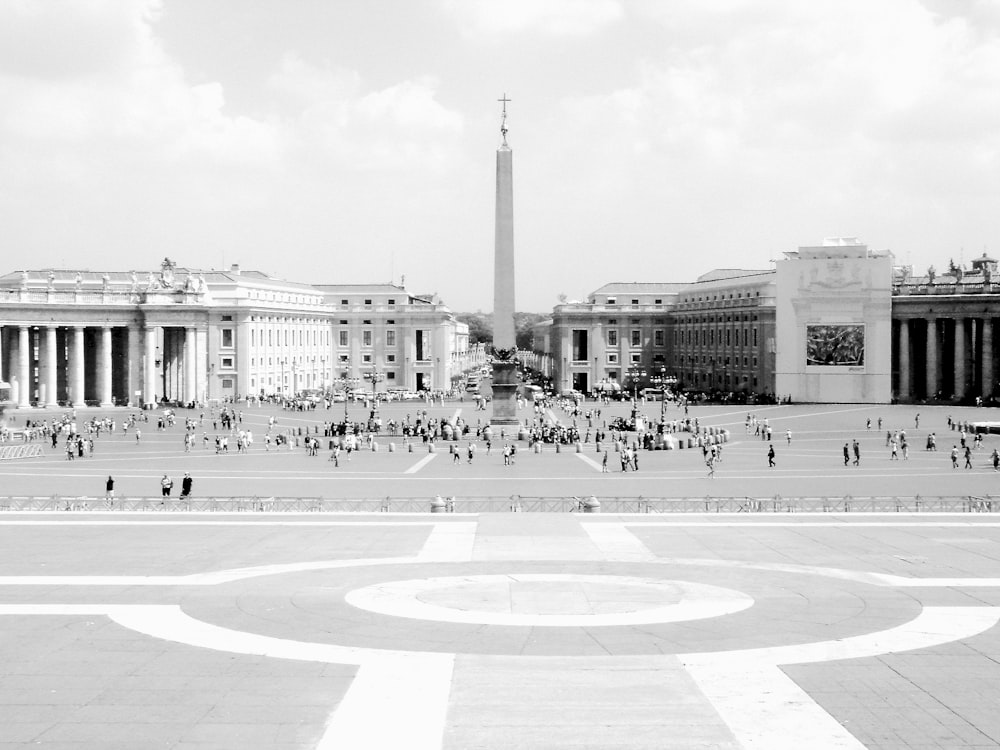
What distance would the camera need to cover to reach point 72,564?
24438 mm

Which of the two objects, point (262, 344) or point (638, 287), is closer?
point (262, 344)

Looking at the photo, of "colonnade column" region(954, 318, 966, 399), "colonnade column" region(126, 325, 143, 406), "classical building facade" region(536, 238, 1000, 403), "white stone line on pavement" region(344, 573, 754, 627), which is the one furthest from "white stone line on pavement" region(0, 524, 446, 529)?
"colonnade column" region(954, 318, 966, 399)

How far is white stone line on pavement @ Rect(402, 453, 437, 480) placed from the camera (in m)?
49.0

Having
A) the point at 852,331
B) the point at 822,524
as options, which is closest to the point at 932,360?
the point at 852,331

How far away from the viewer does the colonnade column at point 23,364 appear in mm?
88438

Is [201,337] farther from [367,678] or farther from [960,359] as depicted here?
[367,678]

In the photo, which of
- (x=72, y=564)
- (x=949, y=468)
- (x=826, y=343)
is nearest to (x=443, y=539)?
(x=72, y=564)

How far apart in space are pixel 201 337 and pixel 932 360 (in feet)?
187

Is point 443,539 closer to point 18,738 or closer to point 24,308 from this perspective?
point 18,738

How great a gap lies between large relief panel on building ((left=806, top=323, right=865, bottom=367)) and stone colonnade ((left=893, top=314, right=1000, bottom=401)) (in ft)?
20.8

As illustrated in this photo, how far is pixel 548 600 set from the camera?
20.6 meters

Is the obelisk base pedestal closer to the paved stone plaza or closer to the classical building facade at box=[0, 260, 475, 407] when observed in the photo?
the classical building facade at box=[0, 260, 475, 407]

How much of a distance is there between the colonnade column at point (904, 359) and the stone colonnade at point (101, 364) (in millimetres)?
54779

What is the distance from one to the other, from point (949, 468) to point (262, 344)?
68.0 meters
